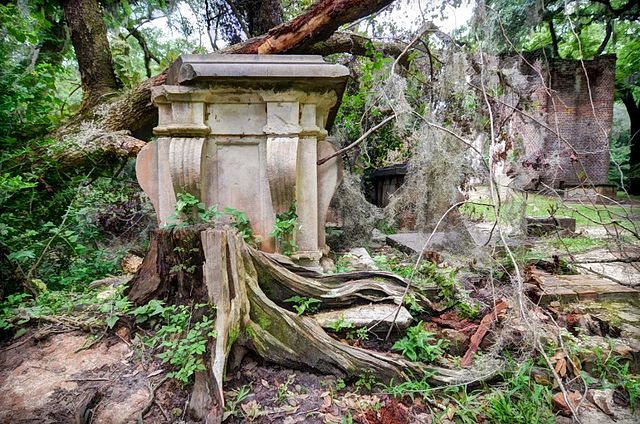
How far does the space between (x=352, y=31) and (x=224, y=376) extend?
5.12m

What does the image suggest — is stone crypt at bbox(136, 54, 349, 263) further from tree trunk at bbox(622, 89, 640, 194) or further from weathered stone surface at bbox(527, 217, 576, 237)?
tree trunk at bbox(622, 89, 640, 194)

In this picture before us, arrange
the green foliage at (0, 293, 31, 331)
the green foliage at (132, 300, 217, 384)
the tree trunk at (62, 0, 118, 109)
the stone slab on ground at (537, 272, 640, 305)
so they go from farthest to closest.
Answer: the tree trunk at (62, 0, 118, 109)
the stone slab on ground at (537, 272, 640, 305)
the green foliage at (0, 293, 31, 331)
the green foliage at (132, 300, 217, 384)

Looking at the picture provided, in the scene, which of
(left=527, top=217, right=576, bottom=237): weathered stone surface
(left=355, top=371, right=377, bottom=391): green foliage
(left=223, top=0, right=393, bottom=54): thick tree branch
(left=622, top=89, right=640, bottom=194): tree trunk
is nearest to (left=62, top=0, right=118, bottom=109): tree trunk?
(left=223, top=0, right=393, bottom=54): thick tree branch

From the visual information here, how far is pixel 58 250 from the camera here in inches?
137

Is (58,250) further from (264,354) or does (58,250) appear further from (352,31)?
(352,31)

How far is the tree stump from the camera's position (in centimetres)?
172

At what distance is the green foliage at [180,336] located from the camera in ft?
5.45

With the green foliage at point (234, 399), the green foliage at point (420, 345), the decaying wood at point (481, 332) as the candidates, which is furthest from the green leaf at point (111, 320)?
the decaying wood at point (481, 332)

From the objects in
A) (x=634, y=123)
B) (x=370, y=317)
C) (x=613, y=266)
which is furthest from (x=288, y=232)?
(x=634, y=123)

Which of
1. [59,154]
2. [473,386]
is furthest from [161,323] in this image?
[59,154]

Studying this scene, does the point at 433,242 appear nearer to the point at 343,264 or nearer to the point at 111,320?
the point at 343,264

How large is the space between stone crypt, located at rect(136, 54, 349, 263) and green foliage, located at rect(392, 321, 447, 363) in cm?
105

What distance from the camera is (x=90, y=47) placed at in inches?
174

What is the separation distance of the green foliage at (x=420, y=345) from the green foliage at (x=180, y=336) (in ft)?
3.44
